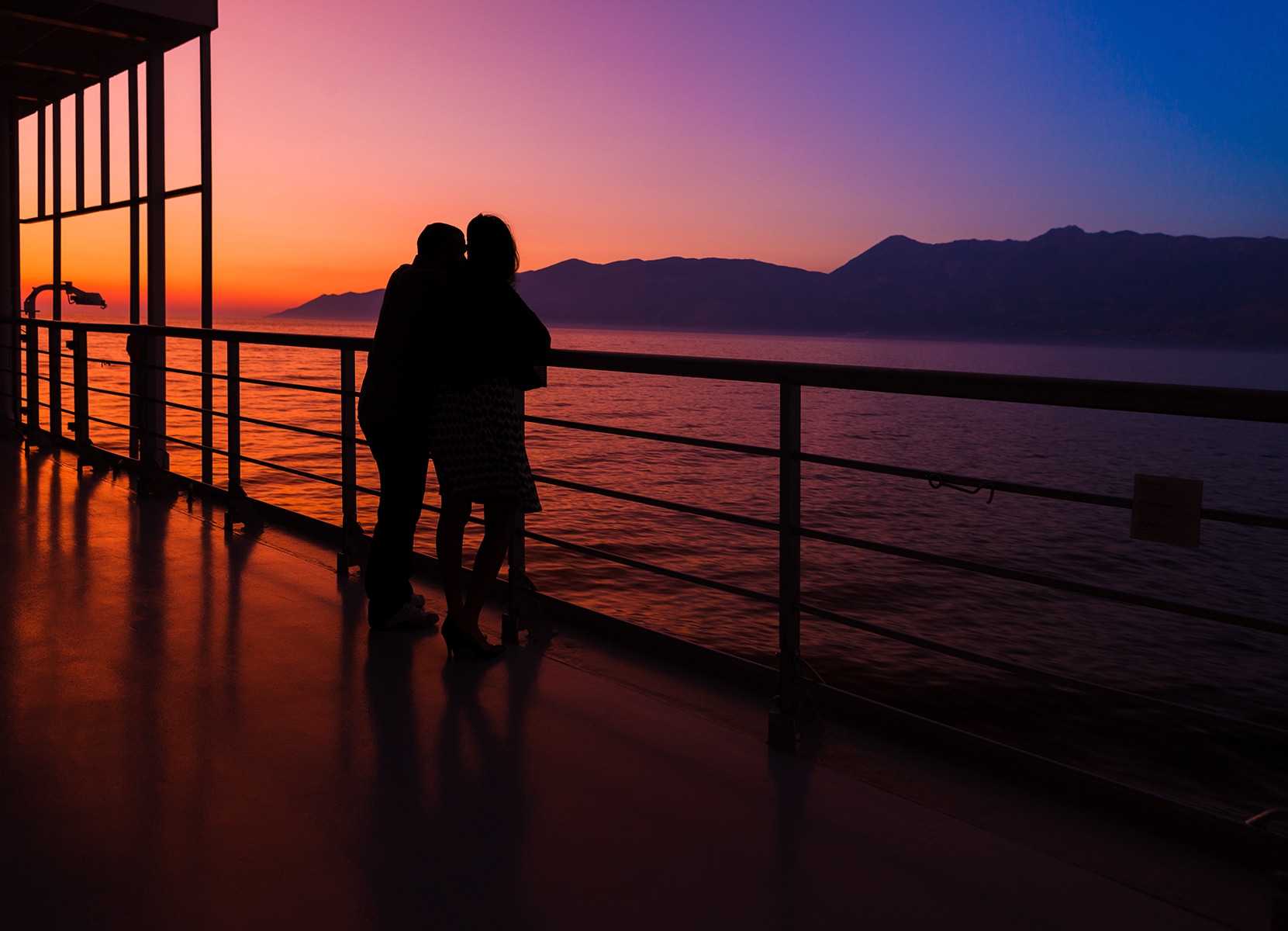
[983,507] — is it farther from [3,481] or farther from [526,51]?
[3,481]

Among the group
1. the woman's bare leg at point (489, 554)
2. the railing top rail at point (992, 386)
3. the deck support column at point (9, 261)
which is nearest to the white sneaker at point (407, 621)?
the woman's bare leg at point (489, 554)

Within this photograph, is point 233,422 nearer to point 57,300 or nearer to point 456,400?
point 456,400

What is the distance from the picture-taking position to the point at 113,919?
1502 millimetres

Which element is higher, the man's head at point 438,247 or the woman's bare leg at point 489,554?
the man's head at point 438,247

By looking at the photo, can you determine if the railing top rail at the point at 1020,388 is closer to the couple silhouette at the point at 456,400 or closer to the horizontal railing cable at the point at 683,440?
the horizontal railing cable at the point at 683,440

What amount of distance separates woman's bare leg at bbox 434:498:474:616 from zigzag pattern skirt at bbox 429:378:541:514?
0.10m

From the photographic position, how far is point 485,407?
2.76 meters

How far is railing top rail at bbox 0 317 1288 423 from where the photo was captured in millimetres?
1540

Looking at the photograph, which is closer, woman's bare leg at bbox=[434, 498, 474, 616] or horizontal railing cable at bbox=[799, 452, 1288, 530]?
horizontal railing cable at bbox=[799, 452, 1288, 530]

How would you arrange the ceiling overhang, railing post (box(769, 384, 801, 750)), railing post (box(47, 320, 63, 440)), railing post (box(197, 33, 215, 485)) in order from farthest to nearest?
railing post (box(47, 320, 63, 440)) → railing post (box(197, 33, 215, 485)) → the ceiling overhang → railing post (box(769, 384, 801, 750))

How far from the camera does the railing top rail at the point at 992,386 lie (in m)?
1.54

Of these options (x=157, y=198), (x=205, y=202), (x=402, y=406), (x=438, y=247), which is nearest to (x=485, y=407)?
(x=402, y=406)

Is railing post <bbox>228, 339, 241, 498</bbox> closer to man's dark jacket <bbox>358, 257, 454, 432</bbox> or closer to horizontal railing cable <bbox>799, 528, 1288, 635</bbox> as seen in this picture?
man's dark jacket <bbox>358, 257, 454, 432</bbox>

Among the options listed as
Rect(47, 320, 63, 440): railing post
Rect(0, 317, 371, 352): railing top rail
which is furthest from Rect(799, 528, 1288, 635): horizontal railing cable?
Rect(47, 320, 63, 440): railing post
